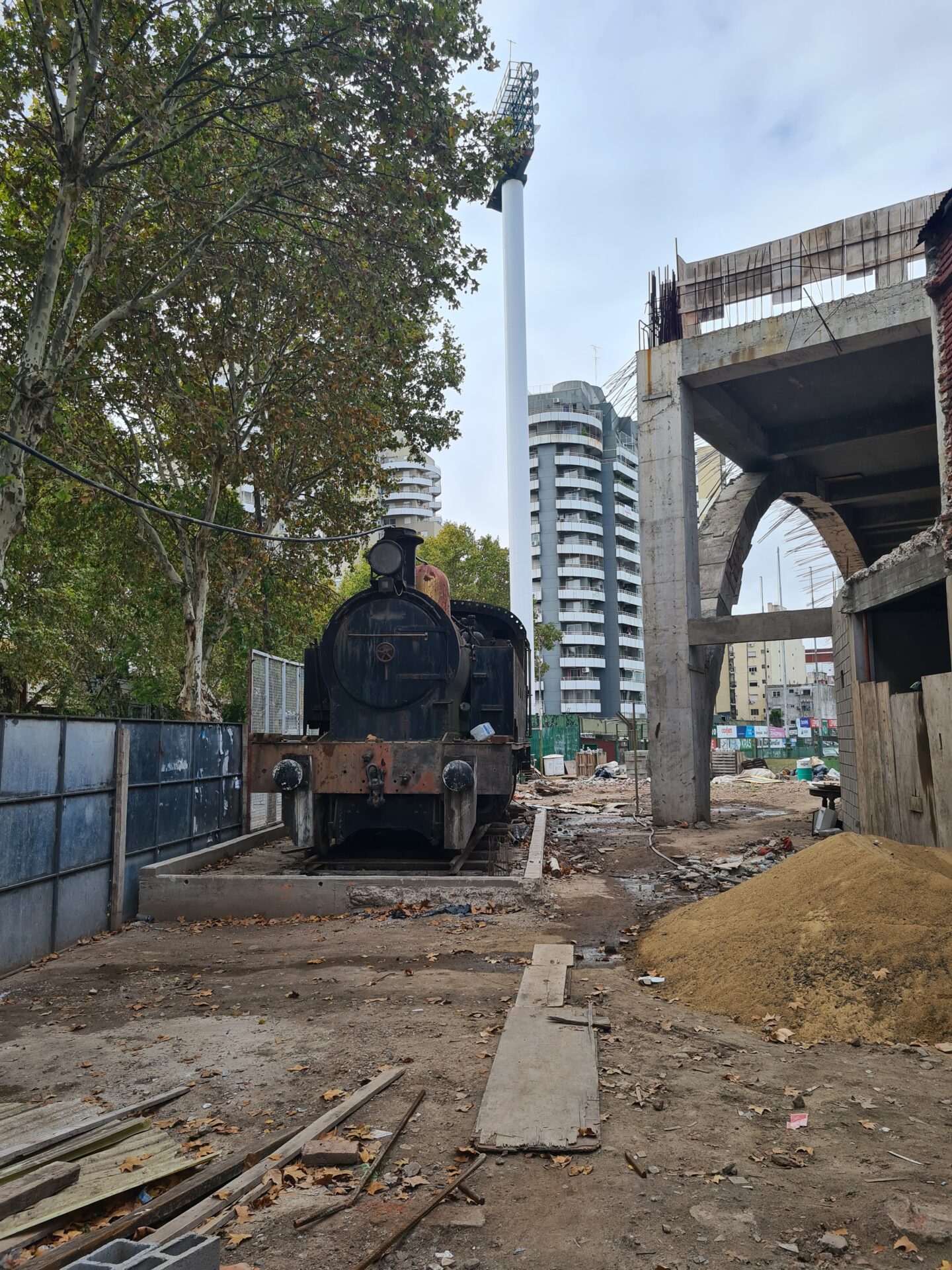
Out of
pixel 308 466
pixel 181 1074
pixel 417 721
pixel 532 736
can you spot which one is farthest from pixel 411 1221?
pixel 532 736

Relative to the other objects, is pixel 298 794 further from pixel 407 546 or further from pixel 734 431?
pixel 734 431

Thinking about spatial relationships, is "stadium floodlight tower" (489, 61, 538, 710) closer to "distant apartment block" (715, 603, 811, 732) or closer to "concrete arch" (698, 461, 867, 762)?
"concrete arch" (698, 461, 867, 762)

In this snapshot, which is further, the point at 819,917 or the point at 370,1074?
the point at 819,917

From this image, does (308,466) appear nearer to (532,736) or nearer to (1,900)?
(1,900)

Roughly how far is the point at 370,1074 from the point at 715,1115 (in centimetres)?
182

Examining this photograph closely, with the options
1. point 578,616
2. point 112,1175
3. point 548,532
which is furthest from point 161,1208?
point 548,532

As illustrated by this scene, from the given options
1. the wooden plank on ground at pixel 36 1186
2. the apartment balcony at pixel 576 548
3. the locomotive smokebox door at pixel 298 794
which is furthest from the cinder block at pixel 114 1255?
the apartment balcony at pixel 576 548

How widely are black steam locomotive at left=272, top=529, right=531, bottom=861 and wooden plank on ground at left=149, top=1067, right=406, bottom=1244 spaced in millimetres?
4582

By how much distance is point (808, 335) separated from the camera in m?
15.8

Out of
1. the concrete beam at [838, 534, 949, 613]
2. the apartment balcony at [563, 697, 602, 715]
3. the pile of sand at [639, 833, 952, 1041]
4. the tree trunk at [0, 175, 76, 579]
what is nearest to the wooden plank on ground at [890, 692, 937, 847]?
the pile of sand at [639, 833, 952, 1041]

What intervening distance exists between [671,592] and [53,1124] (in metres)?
14.5

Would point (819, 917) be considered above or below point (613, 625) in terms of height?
below

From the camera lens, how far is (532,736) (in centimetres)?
3872

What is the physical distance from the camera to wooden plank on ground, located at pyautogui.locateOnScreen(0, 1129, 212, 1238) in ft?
10.4
